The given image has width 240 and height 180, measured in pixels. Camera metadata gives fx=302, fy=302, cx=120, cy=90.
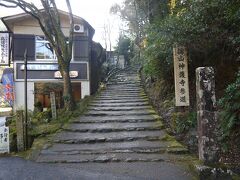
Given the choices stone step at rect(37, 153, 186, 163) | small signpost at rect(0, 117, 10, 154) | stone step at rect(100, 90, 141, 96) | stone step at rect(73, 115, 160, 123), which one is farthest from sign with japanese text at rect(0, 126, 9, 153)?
stone step at rect(100, 90, 141, 96)

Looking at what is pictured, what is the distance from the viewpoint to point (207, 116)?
6.28 m

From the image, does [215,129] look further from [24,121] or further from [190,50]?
[24,121]

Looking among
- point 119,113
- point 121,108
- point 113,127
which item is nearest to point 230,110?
point 113,127

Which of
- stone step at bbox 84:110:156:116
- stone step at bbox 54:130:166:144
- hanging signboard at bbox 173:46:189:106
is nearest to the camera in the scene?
stone step at bbox 54:130:166:144

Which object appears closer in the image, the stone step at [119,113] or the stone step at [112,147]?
A: the stone step at [112,147]

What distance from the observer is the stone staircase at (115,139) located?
7.86 m

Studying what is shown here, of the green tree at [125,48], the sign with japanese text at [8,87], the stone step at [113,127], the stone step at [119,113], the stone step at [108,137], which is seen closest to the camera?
the stone step at [108,137]

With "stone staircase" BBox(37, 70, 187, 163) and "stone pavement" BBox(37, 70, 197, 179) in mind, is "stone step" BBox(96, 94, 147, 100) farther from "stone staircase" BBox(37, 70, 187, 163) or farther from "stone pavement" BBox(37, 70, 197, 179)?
"stone pavement" BBox(37, 70, 197, 179)

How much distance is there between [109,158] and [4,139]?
320cm

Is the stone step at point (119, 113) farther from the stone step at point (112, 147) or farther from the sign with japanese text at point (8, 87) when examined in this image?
the sign with japanese text at point (8, 87)

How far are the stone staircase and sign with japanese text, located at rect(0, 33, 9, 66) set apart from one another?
6741 millimetres

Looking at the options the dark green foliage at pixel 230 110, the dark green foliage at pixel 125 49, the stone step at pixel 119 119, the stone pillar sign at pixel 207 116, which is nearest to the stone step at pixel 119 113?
the stone step at pixel 119 119

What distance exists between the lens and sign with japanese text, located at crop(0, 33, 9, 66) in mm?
17516

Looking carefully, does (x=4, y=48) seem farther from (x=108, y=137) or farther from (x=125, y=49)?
(x=125, y=49)
